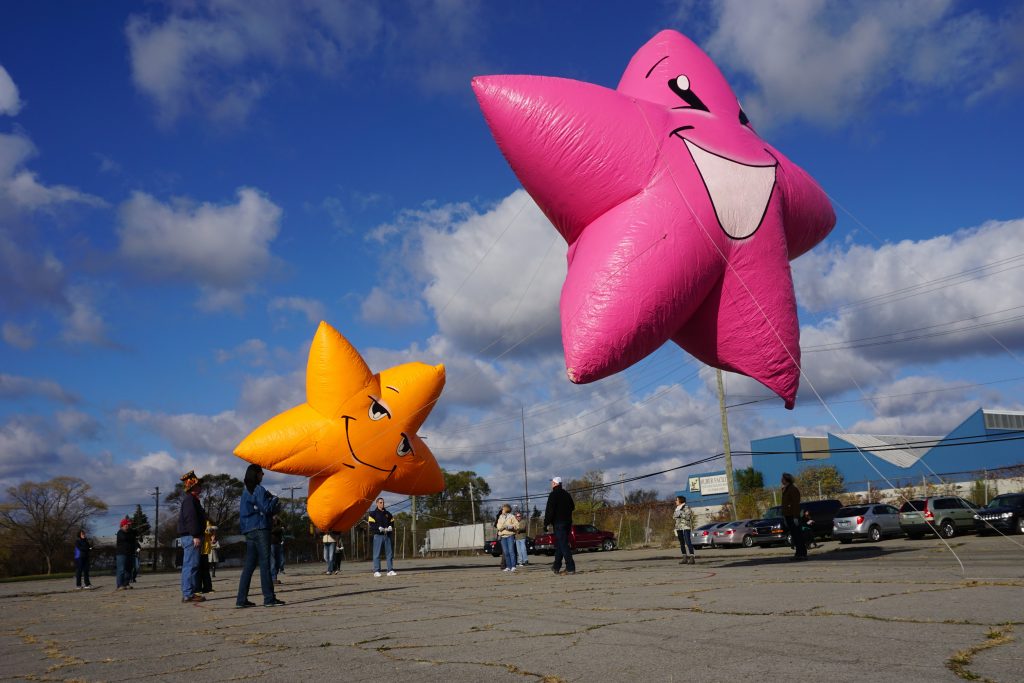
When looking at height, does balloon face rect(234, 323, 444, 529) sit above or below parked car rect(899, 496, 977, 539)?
above

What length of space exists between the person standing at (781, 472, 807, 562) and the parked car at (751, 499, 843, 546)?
1116 cm

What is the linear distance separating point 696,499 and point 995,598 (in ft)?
212

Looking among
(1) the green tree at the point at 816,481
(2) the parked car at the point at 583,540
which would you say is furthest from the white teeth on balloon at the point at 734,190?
(1) the green tree at the point at 816,481

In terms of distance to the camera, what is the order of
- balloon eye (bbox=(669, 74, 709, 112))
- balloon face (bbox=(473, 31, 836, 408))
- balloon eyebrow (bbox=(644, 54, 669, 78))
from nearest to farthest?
balloon face (bbox=(473, 31, 836, 408)) < balloon eye (bbox=(669, 74, 709, 112)) < balloon eyebrow (bbox=(644, 54, 669, 78))

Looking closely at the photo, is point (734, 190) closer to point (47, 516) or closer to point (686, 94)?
point (686, 94)

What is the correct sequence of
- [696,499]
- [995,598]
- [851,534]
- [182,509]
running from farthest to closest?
[696,499], [851,534], [182,509], [995,598]

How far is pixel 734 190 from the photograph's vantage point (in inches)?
304

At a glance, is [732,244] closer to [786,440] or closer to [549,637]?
[549,637]

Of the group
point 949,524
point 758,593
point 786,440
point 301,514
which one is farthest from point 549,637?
point 786,440

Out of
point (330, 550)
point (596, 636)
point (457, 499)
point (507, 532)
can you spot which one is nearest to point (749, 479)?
point (457, 499)

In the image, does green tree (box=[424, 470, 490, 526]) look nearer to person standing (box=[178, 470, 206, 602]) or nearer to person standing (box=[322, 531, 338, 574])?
person standing (box=[322, 531, 338, 574])

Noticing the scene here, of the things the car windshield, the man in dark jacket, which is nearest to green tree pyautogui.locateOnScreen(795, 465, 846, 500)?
the car windshield

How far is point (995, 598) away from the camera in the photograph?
213 inches

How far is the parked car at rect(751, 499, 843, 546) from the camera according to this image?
2347cm
